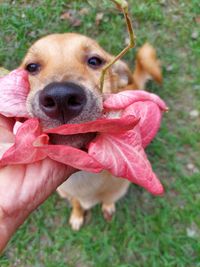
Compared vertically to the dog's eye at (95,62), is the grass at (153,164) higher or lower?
lower

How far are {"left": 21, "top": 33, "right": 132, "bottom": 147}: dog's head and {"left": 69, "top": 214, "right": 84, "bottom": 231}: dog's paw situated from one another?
1198mm

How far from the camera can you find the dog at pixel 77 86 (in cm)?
142

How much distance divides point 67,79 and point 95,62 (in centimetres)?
55

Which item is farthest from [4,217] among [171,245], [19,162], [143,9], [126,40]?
[143,9]

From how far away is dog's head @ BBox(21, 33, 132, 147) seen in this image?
1.42 metres

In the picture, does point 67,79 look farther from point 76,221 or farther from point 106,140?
point 76,221

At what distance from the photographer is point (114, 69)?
240 centimetres

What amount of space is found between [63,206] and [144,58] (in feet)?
4.67

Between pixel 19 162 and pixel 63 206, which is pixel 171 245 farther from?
pixel 19 162

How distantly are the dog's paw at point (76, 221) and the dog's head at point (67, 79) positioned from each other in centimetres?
120

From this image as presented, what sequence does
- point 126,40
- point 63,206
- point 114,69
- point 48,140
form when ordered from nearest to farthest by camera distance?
point 48,140
point 114,69
point 63,206
point 126,40

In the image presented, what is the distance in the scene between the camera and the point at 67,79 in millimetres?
1594

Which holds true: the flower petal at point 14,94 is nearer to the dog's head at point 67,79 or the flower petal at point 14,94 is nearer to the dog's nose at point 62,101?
the dog's head at point 67,79

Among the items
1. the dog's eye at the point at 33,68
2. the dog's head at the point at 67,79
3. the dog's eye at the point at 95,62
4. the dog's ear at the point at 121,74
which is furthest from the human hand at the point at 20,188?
the dog's ear at the point at 121,74
